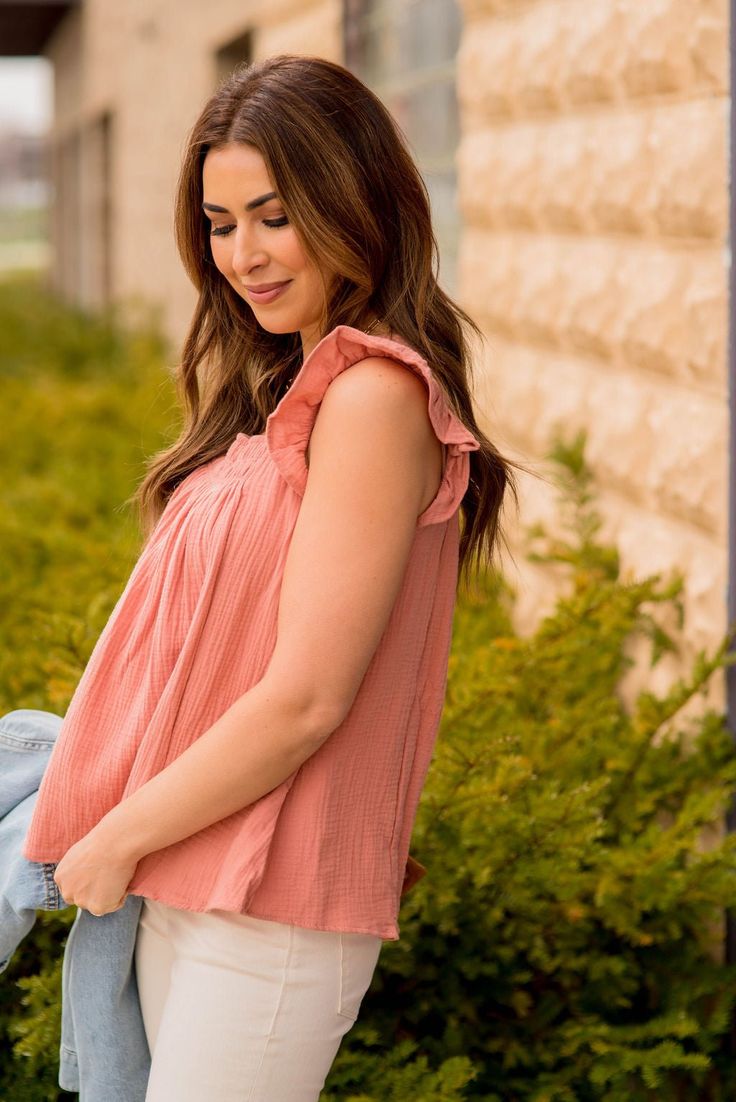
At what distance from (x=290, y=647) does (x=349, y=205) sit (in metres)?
0.54

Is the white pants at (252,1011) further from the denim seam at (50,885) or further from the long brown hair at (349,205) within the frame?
the long brown hair at (349,205)

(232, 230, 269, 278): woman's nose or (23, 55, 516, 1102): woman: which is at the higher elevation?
(232, 230, 269, 278): woman's nose

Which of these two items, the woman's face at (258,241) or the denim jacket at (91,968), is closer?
the woman's face at (258,241)

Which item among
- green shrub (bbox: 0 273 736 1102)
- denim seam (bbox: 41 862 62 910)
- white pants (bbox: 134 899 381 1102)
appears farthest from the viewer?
green shrub (bbox: 0 273 736 1102)

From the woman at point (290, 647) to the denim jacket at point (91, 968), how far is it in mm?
40

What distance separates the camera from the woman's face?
1.79m

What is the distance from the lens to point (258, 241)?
180cm

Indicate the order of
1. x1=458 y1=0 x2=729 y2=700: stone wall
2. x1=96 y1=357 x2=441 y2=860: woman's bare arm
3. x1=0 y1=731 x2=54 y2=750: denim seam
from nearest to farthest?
1. x1=96 y1=357 x2=441 y2=860: woman's bare arm
2. x1=0 y1=731 x2=54 y2=750: denim seam
3. x1=458 y1=0 x2=729 y2=700: stone wall

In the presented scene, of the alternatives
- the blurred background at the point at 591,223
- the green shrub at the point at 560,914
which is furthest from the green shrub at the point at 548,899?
the blurred background at the point at 591,223

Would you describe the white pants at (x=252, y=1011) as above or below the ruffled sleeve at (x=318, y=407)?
below

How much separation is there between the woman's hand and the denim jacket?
104 millimetres

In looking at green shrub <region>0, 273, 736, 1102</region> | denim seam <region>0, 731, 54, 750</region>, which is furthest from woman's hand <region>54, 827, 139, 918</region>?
green shrub <region>0, 273, 736, 1102</region>

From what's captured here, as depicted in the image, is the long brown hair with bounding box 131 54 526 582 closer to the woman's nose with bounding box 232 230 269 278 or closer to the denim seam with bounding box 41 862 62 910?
the woman's nose with bounding box 232 230 269 278

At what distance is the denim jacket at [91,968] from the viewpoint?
1896 millimetres
